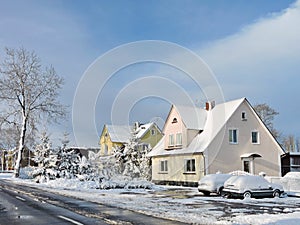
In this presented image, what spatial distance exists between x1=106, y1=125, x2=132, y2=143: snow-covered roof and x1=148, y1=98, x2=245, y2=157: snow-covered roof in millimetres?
28683

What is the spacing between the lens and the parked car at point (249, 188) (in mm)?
21469

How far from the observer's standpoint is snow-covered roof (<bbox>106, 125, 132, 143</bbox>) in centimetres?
6838

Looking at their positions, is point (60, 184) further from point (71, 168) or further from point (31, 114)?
point (31, 114)

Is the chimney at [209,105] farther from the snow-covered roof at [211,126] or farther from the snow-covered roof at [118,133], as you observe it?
the snow-covered roof at [118,133]

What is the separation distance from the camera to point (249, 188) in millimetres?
21547

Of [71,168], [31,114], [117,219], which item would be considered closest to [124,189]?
[71,168]

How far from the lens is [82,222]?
1133cm

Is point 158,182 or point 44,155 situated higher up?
point 44,155

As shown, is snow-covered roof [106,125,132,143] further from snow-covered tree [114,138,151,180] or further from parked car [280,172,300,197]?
parked car [280,172,300,197]

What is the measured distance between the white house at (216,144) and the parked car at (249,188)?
36.5ft

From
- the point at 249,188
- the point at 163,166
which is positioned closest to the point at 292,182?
the point at 249,188

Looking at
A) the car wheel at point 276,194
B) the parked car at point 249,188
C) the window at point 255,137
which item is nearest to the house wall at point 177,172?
the window at point 255,137

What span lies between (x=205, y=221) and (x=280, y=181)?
17.4 meters

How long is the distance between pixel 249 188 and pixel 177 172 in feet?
52.9
